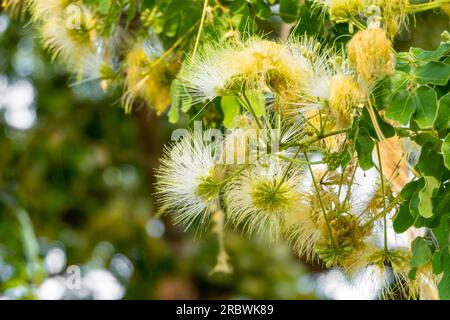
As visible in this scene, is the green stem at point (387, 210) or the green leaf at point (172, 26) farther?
the green leaf at point (172, 26)

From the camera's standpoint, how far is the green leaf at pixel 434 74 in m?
1.08

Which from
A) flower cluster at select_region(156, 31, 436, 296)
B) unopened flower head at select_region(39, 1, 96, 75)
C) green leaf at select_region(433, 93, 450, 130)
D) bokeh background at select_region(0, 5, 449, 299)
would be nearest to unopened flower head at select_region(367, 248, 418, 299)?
flower cluster at select_region(156, 31, 436, 296)

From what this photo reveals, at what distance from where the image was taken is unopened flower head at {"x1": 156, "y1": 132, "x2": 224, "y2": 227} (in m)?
1.21

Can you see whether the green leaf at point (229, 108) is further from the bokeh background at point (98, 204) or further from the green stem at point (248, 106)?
the bokeh background at point (98, 204)

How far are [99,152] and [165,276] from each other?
23.8 inches

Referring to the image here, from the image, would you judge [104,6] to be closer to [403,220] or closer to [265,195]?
[265,195]

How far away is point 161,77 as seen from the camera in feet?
5.34

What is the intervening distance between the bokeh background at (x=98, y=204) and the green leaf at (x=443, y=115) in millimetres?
2351

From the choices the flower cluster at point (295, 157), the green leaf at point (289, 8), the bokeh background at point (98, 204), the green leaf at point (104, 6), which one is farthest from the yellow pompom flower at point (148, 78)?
the bokeh background at point (98, 204)

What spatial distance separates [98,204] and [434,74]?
10.3 ft

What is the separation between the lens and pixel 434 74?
1.09 meters

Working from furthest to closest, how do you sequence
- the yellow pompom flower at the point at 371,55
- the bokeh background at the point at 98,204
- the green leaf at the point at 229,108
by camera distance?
1. the bokeh background at the point at 98,204
2. the green leaf at the point at 229,108
3. the yellow pompom flower at the point at 371,55

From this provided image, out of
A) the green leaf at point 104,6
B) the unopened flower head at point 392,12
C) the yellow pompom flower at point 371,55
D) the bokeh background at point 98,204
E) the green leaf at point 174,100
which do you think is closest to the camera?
the yellow pompom flower at point 371,55

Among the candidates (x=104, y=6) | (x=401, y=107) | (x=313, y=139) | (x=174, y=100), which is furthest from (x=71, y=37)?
(x=401, y=107)
